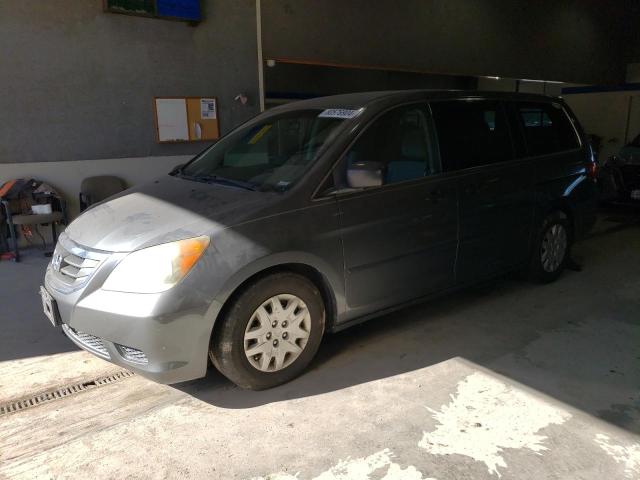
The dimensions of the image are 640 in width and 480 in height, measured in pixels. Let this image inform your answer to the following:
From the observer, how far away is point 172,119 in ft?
24.4

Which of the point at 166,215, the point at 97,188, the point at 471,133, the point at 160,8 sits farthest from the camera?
the point at 160,8

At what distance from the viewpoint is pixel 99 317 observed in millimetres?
2660

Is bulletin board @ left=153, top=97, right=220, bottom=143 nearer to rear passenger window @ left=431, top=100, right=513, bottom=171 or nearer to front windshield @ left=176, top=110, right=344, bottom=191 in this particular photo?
front windshield @ left=176, top=110, right=344, bottom=191

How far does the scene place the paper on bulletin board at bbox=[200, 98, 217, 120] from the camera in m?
7.71

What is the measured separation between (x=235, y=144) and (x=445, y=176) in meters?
1.56

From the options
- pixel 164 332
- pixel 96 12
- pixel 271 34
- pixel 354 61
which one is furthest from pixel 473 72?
pixel 164 332

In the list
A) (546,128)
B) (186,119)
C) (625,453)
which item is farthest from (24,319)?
(546,128)

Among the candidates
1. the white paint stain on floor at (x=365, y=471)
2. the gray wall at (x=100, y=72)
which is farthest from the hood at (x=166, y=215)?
the gray wall at (x=100, y=72)

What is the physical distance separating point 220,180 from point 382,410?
1.76m

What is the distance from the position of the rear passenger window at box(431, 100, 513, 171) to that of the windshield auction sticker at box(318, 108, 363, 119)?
0.66 metres

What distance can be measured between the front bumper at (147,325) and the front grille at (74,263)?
4 cm

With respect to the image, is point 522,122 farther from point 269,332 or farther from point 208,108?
point 208,108

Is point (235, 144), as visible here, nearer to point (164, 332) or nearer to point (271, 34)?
point (164, 332)

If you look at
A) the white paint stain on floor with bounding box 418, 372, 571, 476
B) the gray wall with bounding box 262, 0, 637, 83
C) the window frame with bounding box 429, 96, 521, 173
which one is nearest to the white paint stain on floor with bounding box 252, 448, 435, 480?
the white paint stain on floor with bounding box 418, 372, 571, 476
